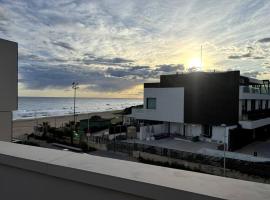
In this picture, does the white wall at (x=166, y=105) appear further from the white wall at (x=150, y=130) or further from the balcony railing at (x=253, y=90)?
the balcony railing at (x=253, y=90)

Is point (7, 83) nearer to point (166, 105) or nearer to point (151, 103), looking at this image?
point (166, 105)

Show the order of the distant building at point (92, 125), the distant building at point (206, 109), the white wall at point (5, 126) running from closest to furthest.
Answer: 1. the white wall at point (5, 126)
2. the distant building at point (206, 109)
3. the distant building at point (92, 125)

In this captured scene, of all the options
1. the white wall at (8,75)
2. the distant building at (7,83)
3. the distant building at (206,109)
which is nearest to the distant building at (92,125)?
the distant building at (206,109)

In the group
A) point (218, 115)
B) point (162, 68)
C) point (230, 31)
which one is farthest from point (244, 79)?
point (162, 68)

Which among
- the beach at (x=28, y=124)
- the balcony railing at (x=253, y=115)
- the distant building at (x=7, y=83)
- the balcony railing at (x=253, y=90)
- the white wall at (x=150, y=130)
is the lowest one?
the beach at (x=28, y=124)

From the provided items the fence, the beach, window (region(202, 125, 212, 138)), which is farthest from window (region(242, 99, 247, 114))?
the beach

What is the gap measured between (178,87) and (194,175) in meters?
21.6

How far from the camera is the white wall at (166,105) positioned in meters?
22.0

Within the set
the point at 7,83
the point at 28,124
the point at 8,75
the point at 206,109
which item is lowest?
the point at 28,124

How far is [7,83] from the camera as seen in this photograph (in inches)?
118

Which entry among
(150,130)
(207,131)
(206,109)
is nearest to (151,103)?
(150,130)

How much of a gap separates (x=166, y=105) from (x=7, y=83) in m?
20.2

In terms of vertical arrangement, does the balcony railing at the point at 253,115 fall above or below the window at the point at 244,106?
below

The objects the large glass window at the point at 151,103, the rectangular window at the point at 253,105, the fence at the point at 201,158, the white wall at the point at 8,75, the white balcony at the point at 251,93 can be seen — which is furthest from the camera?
the large glass window at the point at 151,103
